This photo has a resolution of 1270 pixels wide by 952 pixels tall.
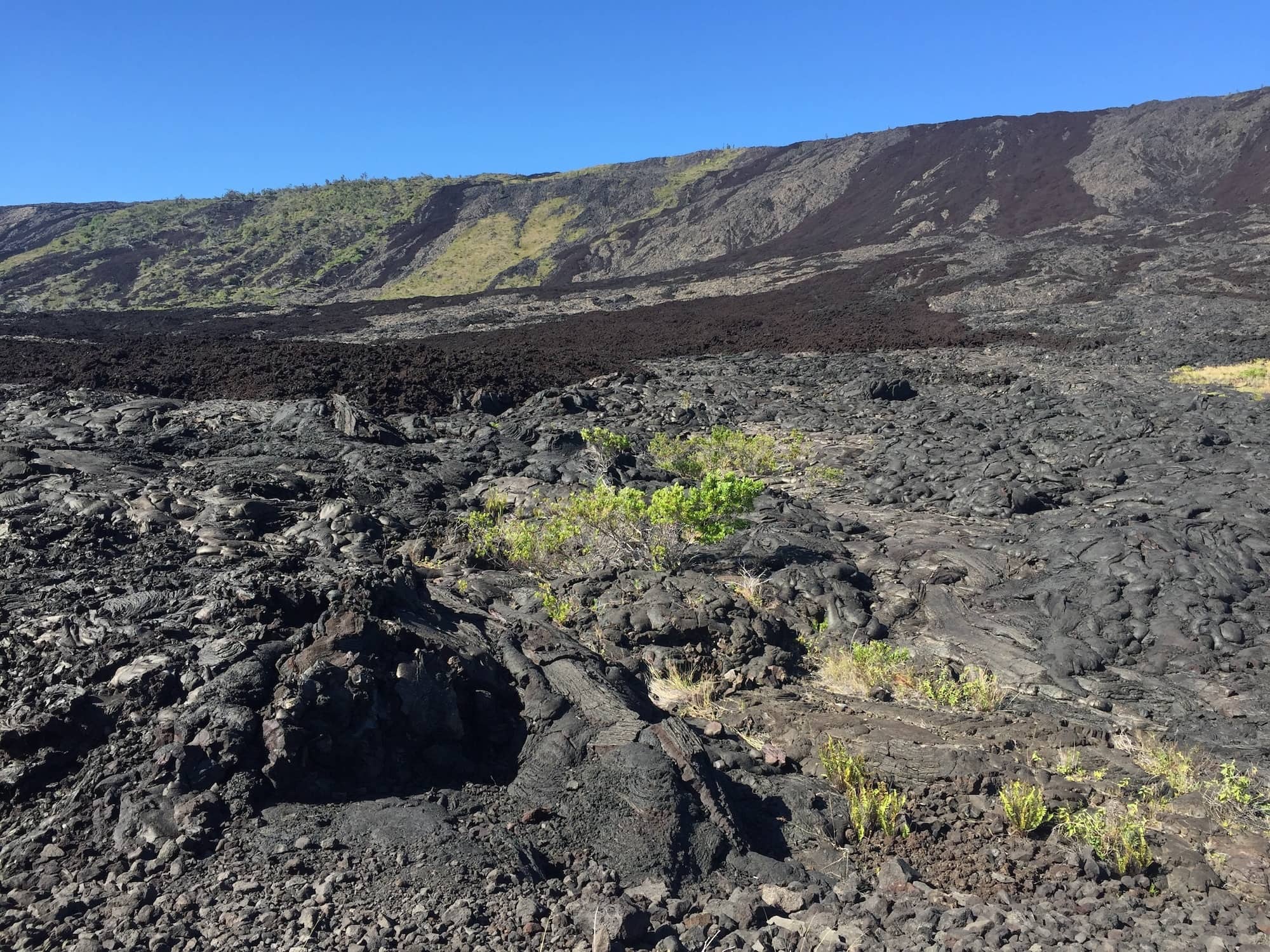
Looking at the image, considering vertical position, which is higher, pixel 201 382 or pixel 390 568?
pixel 201 382

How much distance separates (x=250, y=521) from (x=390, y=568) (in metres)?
3.48

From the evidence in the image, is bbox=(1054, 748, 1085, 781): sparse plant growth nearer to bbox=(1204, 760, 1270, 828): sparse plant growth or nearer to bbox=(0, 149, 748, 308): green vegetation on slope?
bbox=(1204, 760, 1270, 828): sparse plant growth

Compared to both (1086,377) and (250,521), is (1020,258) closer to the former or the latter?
(1086,377)

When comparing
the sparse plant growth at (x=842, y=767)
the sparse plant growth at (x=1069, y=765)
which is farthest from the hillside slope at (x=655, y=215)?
the sparse plant growth at (x=842, y=767)

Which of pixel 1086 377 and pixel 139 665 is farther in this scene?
pixel 1086 377

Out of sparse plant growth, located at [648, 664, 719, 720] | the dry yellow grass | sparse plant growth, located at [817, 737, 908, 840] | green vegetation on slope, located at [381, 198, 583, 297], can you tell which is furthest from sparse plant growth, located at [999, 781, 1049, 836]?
green vegetation on slope, located at [381, 198, 583, 297]

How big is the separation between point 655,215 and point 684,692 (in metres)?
74.2

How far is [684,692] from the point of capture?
7.52 m

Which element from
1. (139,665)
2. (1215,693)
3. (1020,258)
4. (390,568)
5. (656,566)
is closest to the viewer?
(139,665)

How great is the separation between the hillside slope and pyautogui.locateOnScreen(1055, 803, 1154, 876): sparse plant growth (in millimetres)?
53519

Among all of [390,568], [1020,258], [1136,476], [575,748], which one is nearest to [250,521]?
[390,568]

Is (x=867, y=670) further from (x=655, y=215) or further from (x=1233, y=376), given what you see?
(x=655, y=215)

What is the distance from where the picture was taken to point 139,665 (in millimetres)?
5691

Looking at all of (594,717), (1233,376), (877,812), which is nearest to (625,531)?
(594,717)
